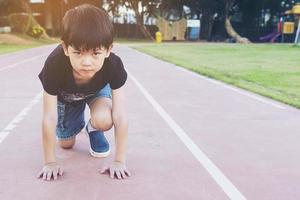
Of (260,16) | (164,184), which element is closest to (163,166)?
(164,184)

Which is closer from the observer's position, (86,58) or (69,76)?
(86,58)

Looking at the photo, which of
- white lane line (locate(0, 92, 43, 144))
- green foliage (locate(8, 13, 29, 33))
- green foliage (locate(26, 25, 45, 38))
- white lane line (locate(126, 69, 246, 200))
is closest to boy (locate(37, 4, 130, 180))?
white lane line (locate(126, 69, 246, 200))

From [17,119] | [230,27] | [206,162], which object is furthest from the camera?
[230,27]

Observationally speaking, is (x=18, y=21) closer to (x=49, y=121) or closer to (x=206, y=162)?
(x=206, y=162)

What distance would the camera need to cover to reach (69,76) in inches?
172

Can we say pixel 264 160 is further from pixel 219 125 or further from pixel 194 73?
pixel 194 73

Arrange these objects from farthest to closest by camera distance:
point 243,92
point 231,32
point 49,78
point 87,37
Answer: point 231,32 < point 243,92 < point 49,78 < point 87,37

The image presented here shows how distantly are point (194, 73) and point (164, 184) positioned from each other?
34.9 ft

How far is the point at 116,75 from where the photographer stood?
172 inches

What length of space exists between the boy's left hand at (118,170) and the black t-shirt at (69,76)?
2.01ft

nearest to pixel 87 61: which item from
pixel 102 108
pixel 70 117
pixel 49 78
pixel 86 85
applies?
pixel 49 78

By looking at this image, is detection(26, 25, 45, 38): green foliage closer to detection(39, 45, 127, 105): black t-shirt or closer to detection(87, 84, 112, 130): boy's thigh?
detection(87, 84, 112, 130): boy's thigh

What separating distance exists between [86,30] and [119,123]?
0.87 metres

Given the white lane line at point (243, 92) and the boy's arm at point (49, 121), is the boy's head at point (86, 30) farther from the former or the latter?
the white lane line at point (243, 92)
